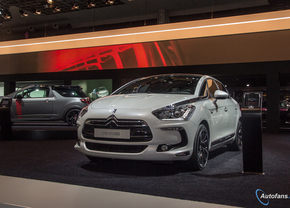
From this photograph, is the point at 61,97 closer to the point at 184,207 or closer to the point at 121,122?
the point at 121,122

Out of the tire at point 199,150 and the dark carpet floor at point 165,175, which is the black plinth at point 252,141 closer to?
the dark carpet floor at point 165,175


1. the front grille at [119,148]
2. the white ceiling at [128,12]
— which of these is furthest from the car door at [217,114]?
the white ceiling at [128,12]

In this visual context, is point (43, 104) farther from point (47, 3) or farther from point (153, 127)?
point (153, 127)

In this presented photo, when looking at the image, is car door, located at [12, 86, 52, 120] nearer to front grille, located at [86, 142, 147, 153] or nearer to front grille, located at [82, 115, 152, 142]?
front grille, located at [86, 142, 147, 153]

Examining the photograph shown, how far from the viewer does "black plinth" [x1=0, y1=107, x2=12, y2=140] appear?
704 cm

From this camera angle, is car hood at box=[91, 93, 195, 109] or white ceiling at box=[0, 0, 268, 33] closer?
car hood at box=[91, 93, 195, 109]

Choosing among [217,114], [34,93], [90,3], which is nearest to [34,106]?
[34,93]

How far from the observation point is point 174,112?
143 inches

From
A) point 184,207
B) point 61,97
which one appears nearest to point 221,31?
point 61,97

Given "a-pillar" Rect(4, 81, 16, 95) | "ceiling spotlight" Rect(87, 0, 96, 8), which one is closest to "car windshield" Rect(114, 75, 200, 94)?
"ceiling spotlight" Rect(87, 0, 96, 8)

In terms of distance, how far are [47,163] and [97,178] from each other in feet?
3.94

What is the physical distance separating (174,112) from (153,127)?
0.36 meters

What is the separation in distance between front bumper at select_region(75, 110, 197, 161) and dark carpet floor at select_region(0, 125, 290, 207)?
11.5 inches

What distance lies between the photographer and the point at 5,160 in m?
4.56
